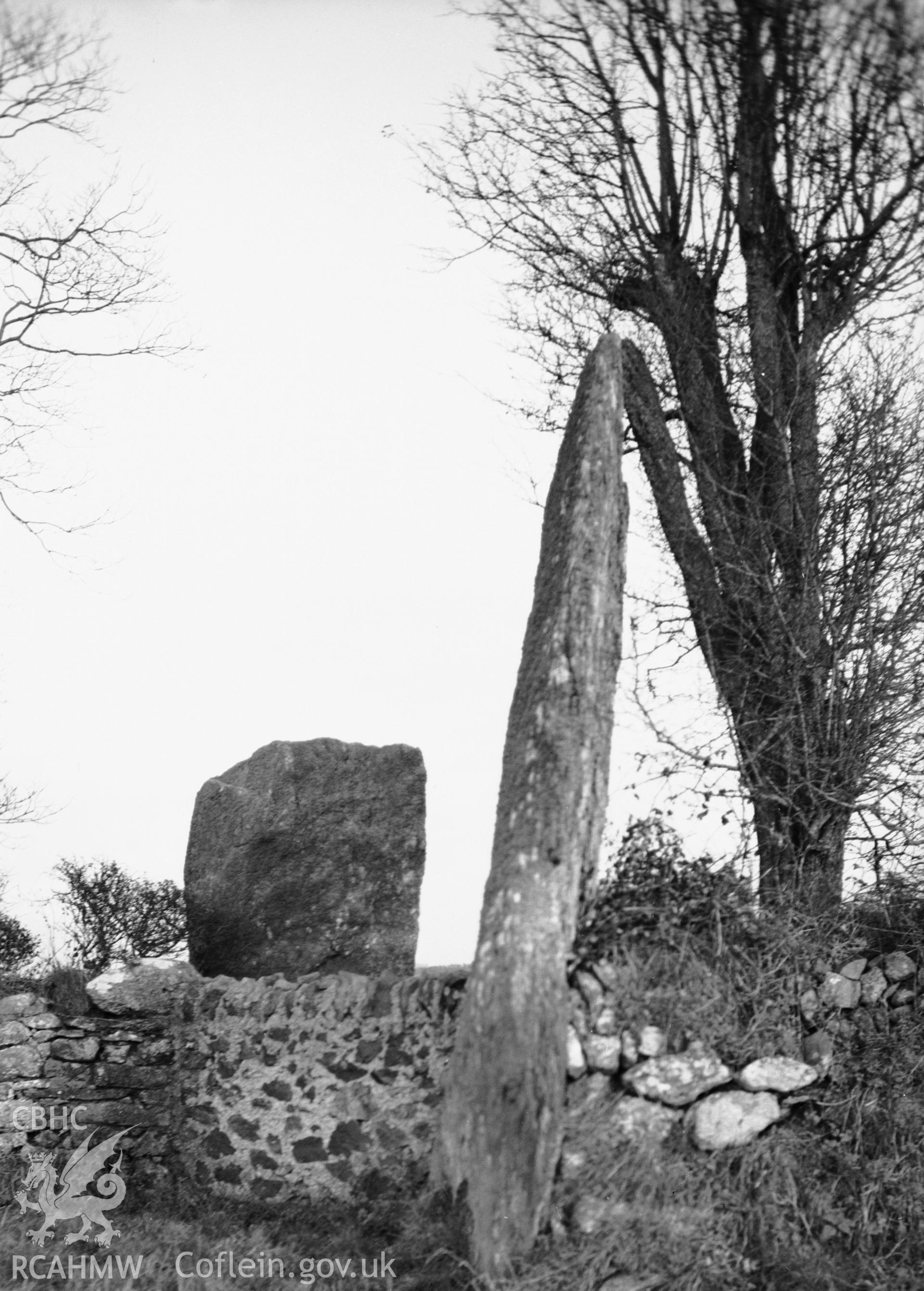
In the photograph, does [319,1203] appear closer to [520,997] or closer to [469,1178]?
[469,1178]

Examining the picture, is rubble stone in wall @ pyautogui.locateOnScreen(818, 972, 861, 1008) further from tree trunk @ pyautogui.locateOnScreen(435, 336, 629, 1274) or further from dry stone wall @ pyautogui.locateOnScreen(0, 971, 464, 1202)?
dry stone wall @ pyautogui.locateOnScreen(0, 971, 464, 1202)

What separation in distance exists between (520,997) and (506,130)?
26.5ft

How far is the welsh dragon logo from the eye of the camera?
670 centimetres

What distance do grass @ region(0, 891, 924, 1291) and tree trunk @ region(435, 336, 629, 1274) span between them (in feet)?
0.87

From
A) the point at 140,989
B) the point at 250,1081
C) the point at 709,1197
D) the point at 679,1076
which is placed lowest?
the point at 709,1197

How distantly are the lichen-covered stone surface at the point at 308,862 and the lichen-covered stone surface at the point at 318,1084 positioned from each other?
0.83 m

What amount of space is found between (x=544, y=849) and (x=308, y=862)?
9.06 feet

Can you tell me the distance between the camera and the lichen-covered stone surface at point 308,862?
27.6 feet

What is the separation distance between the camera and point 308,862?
28.0 ft

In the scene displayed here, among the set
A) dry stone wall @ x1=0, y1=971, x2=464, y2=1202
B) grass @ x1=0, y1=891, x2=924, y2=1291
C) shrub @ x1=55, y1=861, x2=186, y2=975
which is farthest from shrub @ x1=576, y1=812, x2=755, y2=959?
shrub @ x1=55, y1=861, x2=186, y2=975

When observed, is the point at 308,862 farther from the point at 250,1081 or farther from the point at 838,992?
the point at 838,992

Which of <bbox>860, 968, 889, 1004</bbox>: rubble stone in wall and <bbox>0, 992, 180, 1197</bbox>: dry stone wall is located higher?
<bbox>860, 968, 889, 1004</bbox>: rubble stone in wall

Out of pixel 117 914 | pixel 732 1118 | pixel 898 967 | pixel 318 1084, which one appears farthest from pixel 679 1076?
pixel 117 914

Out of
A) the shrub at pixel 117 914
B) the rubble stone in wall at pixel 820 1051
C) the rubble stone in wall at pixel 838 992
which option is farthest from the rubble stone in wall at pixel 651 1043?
the shrub at pixel 117 914
